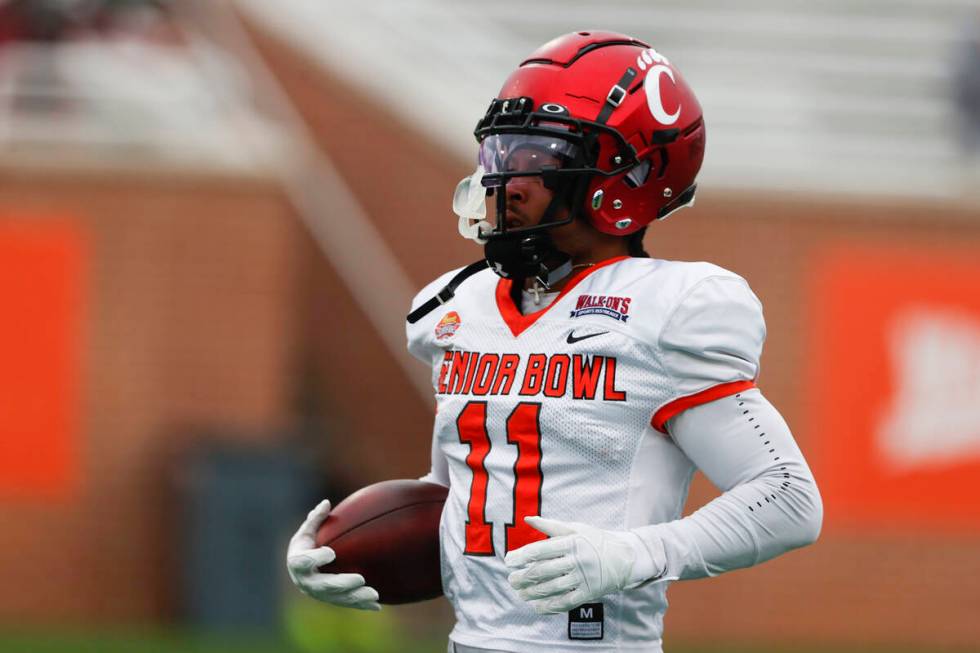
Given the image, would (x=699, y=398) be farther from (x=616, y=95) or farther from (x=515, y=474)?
(x=616, y=95)

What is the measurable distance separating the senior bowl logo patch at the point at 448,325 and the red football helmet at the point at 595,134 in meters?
0.17

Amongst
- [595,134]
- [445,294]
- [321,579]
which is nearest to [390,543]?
[321,579]

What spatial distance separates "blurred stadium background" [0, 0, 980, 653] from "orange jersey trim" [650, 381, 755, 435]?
18.2ft

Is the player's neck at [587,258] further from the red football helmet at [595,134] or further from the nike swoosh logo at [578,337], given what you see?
the nike swoosh logo at [578,337]

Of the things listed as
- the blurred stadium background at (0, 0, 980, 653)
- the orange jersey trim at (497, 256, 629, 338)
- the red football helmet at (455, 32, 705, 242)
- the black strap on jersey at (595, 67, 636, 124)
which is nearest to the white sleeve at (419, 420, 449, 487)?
the orange jersey trim at (497, 256, 629, 338)

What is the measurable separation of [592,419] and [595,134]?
483mm

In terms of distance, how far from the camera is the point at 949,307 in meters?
9.09

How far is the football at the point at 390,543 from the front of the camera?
289 centimetres

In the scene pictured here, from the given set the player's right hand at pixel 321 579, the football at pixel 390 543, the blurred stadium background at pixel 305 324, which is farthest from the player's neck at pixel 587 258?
the blurred stadium background at pixel 305 324

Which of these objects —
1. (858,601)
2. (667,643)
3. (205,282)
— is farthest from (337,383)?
(858,601)

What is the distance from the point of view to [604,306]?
264 centimetres

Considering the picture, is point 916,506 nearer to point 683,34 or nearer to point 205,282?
point 683,34

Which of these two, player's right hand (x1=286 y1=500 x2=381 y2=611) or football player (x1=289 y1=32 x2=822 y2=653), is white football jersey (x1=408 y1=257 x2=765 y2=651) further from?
player's right hand (x1=286 y1=500 x2=381 y2=611)

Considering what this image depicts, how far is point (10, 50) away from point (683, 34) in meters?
4.17
